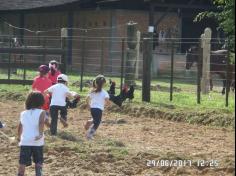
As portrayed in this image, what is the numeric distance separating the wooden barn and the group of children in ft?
48.8

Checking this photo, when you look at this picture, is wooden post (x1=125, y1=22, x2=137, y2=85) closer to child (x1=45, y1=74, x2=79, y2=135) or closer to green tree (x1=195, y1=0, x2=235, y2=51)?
child (x1=45, y1=74, x2=79, y2=135)

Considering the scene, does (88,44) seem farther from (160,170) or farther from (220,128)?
(160,170)

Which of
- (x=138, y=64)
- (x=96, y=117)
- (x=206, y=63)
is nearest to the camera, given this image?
(x=96, y=117)

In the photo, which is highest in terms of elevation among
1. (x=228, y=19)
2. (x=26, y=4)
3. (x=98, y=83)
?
(x=26, y=4)

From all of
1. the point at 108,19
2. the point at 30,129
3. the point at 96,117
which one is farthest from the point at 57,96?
the point at 108,19

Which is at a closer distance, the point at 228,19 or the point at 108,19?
the point at 228,19

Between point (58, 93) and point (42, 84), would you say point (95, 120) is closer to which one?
point (58, 93)

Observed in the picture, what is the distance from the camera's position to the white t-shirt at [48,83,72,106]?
11.6 meters

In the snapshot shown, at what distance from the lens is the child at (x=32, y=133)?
7.78 meters

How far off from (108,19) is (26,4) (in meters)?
5.52

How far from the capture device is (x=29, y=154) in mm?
7836

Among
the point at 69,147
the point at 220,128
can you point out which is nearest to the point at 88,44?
the point at 220,128
